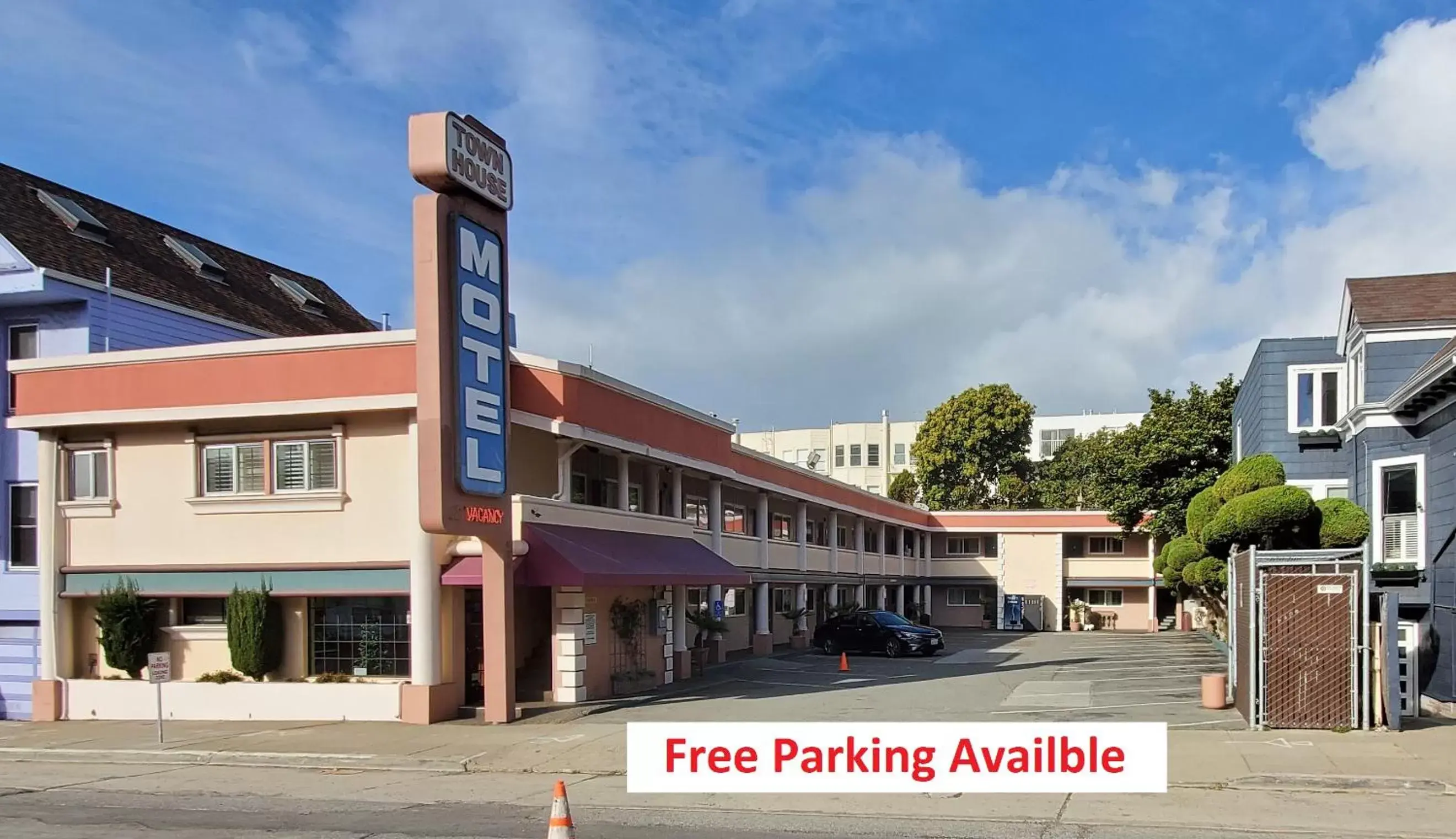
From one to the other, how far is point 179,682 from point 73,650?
2750 mm

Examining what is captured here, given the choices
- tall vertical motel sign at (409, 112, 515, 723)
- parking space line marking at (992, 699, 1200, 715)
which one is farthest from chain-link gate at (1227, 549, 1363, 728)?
tall vertical motel sign at (409, 112, 515, 723)

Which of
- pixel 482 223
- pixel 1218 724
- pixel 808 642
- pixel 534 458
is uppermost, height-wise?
pixel 482 223

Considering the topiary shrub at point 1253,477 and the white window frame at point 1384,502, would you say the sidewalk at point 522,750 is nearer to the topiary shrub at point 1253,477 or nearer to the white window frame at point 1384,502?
the white window frame at point 1384,502

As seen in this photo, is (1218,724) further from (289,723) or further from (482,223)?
(289,723)

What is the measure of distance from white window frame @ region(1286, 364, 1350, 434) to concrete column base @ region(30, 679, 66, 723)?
87.8 ft

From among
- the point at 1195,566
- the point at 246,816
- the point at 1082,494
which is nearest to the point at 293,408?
the point at 246,816

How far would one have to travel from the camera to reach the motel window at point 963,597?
194 ft

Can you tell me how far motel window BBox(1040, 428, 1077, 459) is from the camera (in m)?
96.4

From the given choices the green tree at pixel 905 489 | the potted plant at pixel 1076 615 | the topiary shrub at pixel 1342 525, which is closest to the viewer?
the topiary shrub at pixel 1342 525

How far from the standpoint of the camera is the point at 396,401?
785 inches

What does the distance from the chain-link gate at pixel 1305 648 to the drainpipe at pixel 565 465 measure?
11549mm

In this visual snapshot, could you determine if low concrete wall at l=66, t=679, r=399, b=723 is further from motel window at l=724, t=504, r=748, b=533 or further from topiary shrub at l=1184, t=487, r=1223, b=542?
topiary shrub at l=1184, t=487, r=1223, b=542

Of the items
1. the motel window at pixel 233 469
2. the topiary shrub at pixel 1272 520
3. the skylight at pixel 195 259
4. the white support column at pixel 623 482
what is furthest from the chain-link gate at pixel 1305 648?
the skylight at pixel 195 259

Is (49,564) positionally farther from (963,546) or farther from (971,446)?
(971,446)
